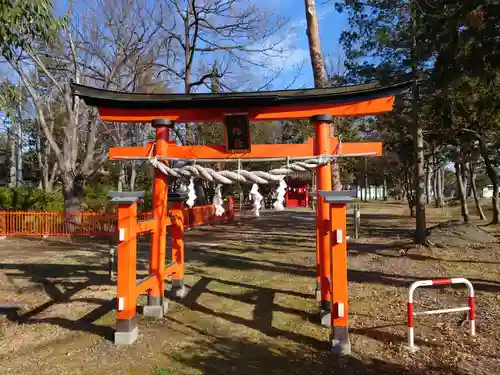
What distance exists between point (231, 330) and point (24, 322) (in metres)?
3.52

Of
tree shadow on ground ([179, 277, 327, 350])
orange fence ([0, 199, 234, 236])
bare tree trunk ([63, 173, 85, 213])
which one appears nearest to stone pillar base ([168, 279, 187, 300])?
tree shadow on ground ([179, 277, 327, 350])

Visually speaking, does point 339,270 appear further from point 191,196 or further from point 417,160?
point 417,160

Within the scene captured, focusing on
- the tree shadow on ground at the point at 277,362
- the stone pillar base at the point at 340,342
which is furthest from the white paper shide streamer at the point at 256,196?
the stone pillar base at the point at 340,342

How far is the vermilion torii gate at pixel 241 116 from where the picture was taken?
21.4 feet

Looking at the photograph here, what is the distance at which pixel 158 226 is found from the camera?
7.03 metres

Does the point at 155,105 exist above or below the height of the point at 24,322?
above

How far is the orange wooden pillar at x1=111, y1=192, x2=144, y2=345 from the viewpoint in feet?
18.5

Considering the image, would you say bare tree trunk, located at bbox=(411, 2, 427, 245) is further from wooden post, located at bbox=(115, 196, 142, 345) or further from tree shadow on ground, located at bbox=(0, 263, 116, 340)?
wooden post, located at bbox=(115, 196, 142, 345)

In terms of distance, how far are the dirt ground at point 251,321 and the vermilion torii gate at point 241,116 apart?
2.94 feet

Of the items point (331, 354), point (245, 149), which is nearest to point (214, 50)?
point (245, 149)

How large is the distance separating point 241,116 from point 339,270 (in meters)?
2.99

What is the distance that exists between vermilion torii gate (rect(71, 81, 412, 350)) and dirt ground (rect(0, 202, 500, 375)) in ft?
2.94

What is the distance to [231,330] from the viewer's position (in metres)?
6.18

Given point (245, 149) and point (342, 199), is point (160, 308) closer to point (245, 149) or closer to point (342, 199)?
point (245, 149)
